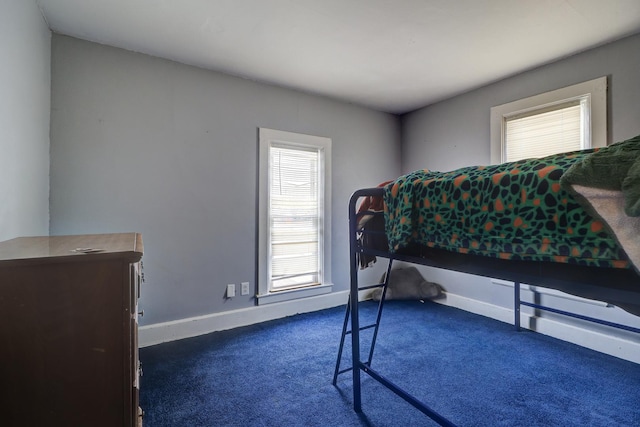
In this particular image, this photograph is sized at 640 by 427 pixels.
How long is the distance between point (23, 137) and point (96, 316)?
1.46 metres

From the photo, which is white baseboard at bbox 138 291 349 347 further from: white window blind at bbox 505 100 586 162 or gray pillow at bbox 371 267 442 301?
white window blind at bbox 505 100 586 162

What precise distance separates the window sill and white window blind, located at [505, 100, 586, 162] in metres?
2.33

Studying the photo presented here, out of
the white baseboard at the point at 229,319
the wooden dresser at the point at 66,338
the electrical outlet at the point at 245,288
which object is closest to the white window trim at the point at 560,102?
the white baseboard at the point at 229,319

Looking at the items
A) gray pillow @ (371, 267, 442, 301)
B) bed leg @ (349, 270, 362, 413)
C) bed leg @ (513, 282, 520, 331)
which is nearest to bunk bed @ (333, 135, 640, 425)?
bed leg @ (349, 270, 362, 413)

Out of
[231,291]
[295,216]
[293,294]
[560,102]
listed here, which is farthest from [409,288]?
[560,102]

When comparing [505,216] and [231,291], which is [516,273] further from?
[231,291]

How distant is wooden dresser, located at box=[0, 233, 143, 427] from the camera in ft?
2.61

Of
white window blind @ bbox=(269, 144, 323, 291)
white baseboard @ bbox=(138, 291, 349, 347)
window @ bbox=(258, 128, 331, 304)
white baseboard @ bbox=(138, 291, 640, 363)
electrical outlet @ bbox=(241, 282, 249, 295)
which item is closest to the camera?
white baseboard @ bbox=(138, 291, 640, 363)

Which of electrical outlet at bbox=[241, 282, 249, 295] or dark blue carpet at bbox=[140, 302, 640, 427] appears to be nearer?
dark blue carpet at bbox=[140, 302, 640, 427]

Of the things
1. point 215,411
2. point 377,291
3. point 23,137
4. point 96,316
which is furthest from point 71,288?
point 377,291

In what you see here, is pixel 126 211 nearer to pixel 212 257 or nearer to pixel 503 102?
pixel 212 257

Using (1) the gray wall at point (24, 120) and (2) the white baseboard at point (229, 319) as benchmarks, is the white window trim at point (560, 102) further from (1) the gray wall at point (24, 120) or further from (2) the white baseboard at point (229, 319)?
(1) the gray wall at point (24, 120)

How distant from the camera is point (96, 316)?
0.85 m

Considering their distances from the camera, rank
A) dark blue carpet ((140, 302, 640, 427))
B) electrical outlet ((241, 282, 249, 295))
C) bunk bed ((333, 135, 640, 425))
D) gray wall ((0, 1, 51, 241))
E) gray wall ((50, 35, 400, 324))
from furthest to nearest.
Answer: electrical outlet ((241, 282, 249, 295)) < gray wall ((50, 35, 400, 324)) < dark blue carpet ((140, 302, 640, 427)) < gray wall ((0, 1, 51, 241)) < bunk bed ((333, 135, 640, 425))
